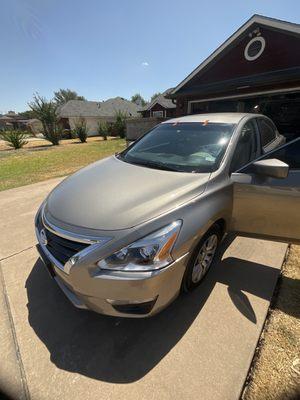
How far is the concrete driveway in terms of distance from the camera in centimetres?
158

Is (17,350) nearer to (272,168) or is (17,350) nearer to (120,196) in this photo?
(120,196)

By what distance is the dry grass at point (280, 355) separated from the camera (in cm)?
155

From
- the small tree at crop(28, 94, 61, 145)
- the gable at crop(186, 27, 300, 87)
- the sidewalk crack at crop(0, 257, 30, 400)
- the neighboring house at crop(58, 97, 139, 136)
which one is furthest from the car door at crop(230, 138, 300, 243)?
the neighboring house at crop(58, 97, 139, 136)

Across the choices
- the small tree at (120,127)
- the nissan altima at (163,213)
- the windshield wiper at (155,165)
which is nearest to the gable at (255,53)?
the nissan altima at (163,213)

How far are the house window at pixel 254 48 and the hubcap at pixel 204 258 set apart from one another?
41.3ft

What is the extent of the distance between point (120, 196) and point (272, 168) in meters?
1.46

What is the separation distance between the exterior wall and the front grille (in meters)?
13.3

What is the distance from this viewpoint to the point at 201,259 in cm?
226

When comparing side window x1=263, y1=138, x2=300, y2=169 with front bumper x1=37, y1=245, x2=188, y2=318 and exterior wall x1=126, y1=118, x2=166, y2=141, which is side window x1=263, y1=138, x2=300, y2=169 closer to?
front bumper x1=37, y1=245, x2=188, y2=318

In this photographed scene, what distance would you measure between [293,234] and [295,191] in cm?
47

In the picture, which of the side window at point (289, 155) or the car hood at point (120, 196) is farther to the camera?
the side window at point (289, 155)

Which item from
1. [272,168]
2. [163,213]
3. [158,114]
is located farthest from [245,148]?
[158,114]

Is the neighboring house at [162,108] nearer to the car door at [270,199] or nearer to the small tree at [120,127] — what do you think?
the small tree at [120,127]

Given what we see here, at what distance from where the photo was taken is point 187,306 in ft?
7.19
